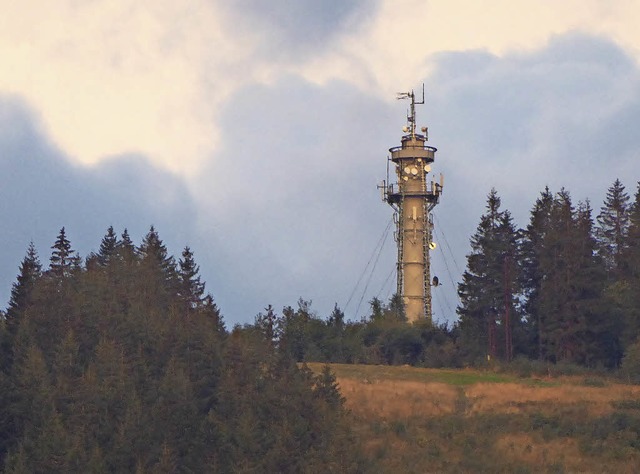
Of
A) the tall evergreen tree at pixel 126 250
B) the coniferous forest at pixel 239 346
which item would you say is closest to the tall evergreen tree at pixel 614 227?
the coniferous forest at pixel 239 346

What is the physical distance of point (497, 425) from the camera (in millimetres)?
54062

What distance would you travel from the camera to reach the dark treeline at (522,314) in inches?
3226

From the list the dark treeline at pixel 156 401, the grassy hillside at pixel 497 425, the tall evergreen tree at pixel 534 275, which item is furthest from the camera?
the tall evergreen tree at pixel 534 275

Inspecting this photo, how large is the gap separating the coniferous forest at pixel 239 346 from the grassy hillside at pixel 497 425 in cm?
376

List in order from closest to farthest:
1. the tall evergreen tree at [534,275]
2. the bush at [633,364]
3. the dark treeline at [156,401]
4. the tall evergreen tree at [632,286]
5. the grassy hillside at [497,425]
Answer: the dark treeline at [156,401] → the grassy hillside at [497,425] → the bush at [633,364] → the tall evergreen tree at [632,286] → the tall evergreen tree at [534,275]

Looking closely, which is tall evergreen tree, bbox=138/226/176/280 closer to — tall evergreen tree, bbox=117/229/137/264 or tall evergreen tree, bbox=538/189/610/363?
tall evergreen tree, bbox=117/229/137/264

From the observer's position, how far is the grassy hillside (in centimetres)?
4869

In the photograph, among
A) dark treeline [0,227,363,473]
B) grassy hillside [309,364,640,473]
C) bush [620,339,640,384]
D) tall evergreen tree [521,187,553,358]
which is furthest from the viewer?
tall evergreen tree [521,187,553,358]

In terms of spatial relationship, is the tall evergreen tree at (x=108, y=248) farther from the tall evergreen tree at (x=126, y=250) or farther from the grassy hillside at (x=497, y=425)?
the grassy hillside at (x=497, y=425)

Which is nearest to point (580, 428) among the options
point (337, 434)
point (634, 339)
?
point (337, 434)

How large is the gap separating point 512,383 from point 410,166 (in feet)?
130

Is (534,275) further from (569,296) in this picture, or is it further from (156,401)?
(156,401)

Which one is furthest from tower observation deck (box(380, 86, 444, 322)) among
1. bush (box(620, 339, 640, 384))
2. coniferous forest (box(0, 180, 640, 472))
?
bush (box(620, 339, 640, 384))

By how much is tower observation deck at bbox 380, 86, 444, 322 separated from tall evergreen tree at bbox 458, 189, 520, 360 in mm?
8238
